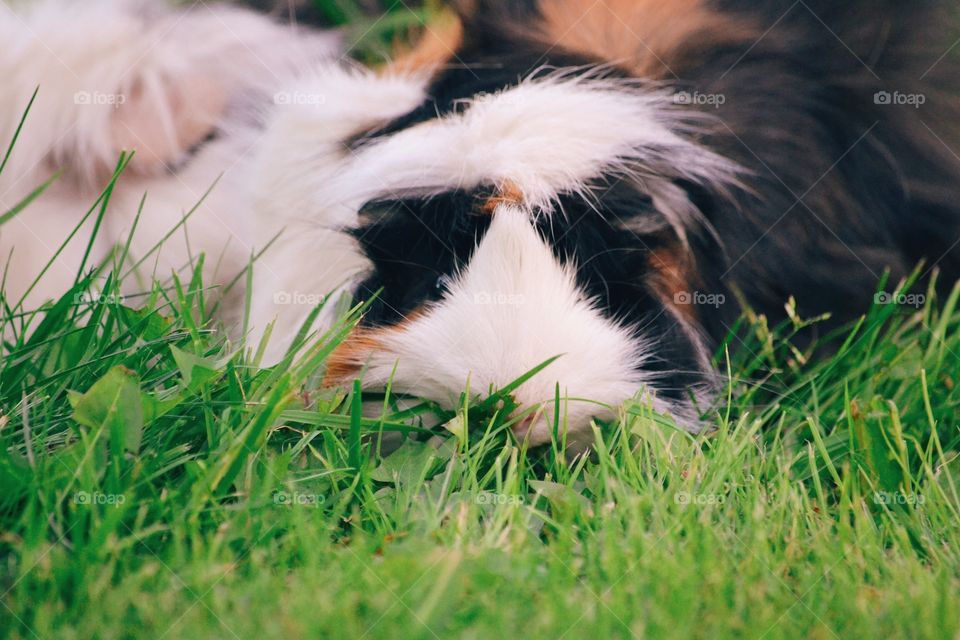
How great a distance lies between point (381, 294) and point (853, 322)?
979 mm

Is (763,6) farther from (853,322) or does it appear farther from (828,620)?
(828,620)

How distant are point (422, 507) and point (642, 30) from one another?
1.11 metres

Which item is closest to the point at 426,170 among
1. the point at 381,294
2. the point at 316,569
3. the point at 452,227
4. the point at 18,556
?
the point at 452,227

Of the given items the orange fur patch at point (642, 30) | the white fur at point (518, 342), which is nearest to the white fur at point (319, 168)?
the white fur at point (518, 342)

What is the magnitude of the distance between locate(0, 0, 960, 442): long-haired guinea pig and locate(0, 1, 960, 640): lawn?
0.39 feet

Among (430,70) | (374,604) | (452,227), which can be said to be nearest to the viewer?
(374,604)

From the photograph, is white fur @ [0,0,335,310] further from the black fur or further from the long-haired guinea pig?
the black fur

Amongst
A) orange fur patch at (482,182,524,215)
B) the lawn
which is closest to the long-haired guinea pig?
orange fur patch at (482,182,524,215)

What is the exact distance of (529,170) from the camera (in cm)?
154

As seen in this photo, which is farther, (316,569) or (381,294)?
(381,294)

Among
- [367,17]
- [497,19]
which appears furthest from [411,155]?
[367,17]

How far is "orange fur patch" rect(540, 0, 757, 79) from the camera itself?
73.7 inches

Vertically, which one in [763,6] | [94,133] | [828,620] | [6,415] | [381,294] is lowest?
[828,620]

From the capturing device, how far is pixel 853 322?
6.36 feet
